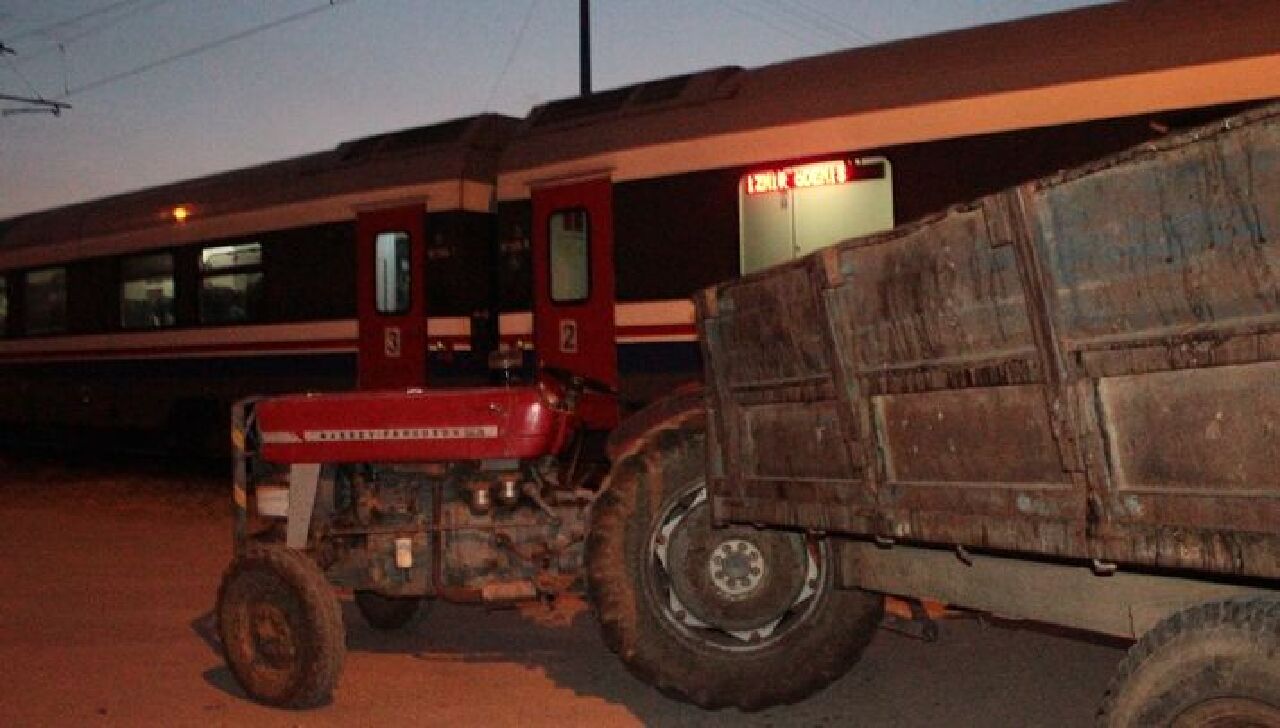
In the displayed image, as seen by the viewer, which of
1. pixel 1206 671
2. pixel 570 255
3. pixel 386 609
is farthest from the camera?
pixel 570 255

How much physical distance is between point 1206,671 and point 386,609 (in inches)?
197

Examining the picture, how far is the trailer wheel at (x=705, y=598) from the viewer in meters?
5.41

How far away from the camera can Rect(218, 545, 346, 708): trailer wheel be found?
18.8ft

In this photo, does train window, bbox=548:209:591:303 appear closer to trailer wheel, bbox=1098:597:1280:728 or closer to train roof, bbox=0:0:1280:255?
train roof, bbox=0:0:1280:255

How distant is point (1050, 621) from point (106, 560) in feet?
26.1

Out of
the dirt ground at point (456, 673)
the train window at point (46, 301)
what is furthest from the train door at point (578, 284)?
the train window at point (46, 301)

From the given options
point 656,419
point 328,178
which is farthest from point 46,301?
point 656,419

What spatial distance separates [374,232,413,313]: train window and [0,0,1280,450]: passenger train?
3cm

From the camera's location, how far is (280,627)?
19.2ft

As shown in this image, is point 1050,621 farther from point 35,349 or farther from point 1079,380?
point 35,349

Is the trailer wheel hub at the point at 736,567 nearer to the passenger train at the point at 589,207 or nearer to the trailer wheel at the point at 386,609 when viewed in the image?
the trailer wheel at the point at 386,609

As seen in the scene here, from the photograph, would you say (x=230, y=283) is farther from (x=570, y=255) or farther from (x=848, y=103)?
(x=848, y=103)

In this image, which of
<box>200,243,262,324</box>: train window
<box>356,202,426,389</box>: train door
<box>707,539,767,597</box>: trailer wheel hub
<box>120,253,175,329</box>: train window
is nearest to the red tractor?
<box>707,539,767,597</box>: trailer wheel hub

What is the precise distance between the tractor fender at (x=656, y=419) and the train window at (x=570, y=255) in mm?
4858
